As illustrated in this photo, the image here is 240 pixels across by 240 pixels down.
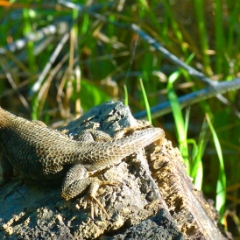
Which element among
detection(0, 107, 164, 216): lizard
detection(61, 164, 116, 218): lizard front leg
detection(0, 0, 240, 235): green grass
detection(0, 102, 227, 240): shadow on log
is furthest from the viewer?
detection(0, 0, 240, 235): green grass

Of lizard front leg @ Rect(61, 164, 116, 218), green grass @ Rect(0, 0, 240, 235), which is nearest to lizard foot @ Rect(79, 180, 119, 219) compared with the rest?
lizard front leg @ Rect(61, 164, 116, 218)

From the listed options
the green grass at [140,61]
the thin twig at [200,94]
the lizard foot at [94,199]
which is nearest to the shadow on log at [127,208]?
the lizard foot at [94,199]

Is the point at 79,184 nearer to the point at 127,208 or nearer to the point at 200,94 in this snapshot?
the point at 127,208

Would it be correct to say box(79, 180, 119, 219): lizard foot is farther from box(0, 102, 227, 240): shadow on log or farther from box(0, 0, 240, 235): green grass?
box(0, 0, 240, 235): green grass

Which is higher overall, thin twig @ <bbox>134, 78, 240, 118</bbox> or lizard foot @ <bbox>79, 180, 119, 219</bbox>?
lizard foot @ <bbox>79, 180, 119, 219</bbox>

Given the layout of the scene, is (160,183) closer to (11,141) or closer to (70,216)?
(70,216)

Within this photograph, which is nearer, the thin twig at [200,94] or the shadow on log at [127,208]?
the shadow on log at [127,208]

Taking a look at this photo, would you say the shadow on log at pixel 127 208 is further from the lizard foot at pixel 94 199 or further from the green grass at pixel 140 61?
the green grass at pixel 140 61

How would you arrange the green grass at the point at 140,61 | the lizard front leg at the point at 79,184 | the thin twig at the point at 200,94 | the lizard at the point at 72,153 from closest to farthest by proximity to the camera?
the lizard front leg at the point at 79,184 < the lizard at the point at 72,153 < the thin twig at the point at 200,94 < the green grass at the point at 140,61

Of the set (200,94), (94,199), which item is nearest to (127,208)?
(94,199)
